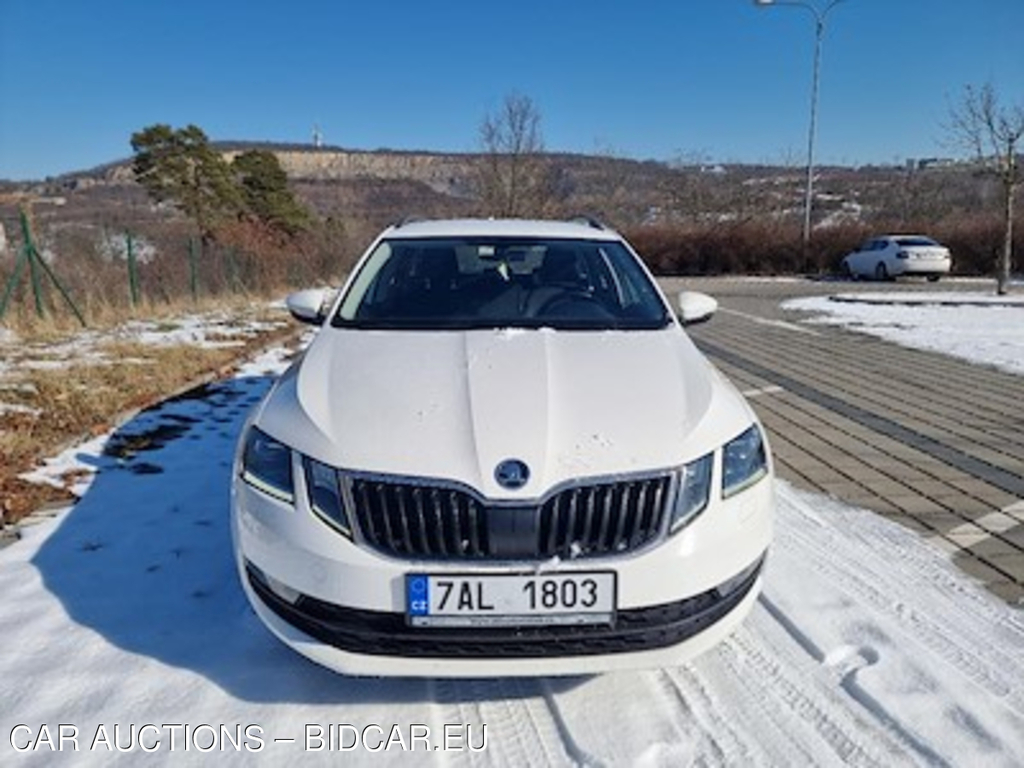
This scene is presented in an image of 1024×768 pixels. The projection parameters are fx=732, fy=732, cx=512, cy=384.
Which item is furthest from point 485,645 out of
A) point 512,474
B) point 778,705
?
point 778,705

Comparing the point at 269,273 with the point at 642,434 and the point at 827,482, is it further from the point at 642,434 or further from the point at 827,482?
the point at 642,434

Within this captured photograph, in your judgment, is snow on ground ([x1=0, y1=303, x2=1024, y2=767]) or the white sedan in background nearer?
snow on ground ([x1=0, y1=303, x2=1024, y2=767])

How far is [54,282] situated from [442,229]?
31.7 ft

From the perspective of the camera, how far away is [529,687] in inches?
92.3

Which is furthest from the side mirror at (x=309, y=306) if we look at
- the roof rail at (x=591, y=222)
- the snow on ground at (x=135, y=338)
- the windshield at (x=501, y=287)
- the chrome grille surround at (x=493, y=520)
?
the snow on ground at (x=135, y=338)

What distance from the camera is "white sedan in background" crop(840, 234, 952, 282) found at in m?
23.9

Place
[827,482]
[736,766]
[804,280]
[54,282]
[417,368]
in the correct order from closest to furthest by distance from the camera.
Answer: [736,766]
[417,368]
[827,482]
[54,282]
[804,280]

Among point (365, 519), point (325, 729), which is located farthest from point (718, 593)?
point (325, 729)

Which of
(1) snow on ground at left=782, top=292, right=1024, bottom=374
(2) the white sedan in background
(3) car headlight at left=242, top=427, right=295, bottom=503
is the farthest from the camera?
(2) the white sedan in background

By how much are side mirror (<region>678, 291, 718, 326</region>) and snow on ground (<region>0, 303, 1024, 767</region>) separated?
1.24m

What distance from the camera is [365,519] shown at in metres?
2.00

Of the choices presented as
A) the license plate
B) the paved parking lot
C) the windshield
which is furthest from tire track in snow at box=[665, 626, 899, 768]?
the windshield

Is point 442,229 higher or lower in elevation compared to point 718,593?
higher

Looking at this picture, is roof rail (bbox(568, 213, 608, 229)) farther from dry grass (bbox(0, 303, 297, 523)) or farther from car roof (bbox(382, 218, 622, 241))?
dry grass (bbox(0, 303, 297, 523))
